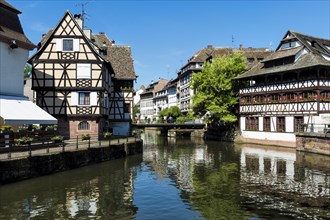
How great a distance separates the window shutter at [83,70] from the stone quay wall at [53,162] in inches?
370

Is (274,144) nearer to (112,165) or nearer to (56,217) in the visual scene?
(112,165)

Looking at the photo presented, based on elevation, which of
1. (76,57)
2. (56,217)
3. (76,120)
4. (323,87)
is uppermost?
(76,57)

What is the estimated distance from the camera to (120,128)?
4822 centimetres

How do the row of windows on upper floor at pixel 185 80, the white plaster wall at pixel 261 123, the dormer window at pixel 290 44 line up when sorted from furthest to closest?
the row of windows on upper floor at pixel 185 80, the white plaster wall at pixel 261 123, the dormer window at pixel 290 44

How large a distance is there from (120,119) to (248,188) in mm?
29862

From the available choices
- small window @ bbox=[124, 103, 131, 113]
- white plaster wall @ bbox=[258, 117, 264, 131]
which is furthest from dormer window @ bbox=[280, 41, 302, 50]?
small window @ bbox=[124, 103, 131, 113]

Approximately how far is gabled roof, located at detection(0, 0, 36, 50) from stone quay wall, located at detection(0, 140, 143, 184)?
38.0 feet

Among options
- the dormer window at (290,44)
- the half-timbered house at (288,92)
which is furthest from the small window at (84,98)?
the dormer window at (290,44)

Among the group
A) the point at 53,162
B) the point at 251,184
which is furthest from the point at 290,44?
the point at 53,162

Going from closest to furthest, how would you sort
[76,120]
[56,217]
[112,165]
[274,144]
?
1. [56,217]
2. [112,165]
3. [76,120]
4. [274,144]

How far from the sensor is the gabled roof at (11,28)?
30219mm

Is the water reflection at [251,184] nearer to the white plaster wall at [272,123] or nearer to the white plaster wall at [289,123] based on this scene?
the white plaster wall at [289,123]

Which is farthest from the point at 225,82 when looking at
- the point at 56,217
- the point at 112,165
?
the point at 56,217

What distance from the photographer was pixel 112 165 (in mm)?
29766
